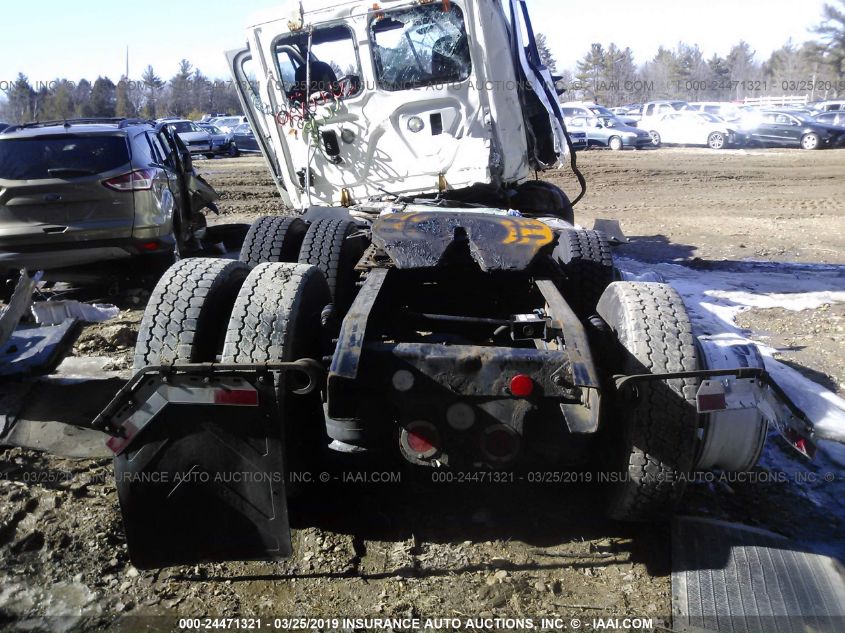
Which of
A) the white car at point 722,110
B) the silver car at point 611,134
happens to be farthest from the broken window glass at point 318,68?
the white car at point 722,110

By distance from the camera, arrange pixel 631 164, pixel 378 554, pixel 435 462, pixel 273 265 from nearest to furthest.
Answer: pixel 435 462
pixel 378 554
pixel 273 265
pixel 631 164

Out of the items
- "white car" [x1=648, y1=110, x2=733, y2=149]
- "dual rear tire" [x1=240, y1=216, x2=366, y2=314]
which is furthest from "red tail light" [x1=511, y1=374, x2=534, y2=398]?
"white car" [x1=648, y1=110, x2=733, y2=149]

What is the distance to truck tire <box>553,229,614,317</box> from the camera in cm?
440

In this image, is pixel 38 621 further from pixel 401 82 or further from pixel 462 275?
pixel 401 82

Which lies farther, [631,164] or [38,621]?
[631,164]

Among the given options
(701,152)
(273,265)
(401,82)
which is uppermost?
(401,82)

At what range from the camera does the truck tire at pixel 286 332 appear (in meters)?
2.79

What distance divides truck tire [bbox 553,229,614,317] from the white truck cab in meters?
1.76

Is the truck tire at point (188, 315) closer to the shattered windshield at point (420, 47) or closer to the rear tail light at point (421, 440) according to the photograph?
the rear tail light at point (421, 440)

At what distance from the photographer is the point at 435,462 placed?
8.96 feet

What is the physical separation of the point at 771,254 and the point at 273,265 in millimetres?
7472

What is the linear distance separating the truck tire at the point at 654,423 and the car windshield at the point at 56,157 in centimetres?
568

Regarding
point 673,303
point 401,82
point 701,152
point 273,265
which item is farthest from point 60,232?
point 701,152

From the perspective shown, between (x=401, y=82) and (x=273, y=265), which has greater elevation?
(x=401, y=82)
